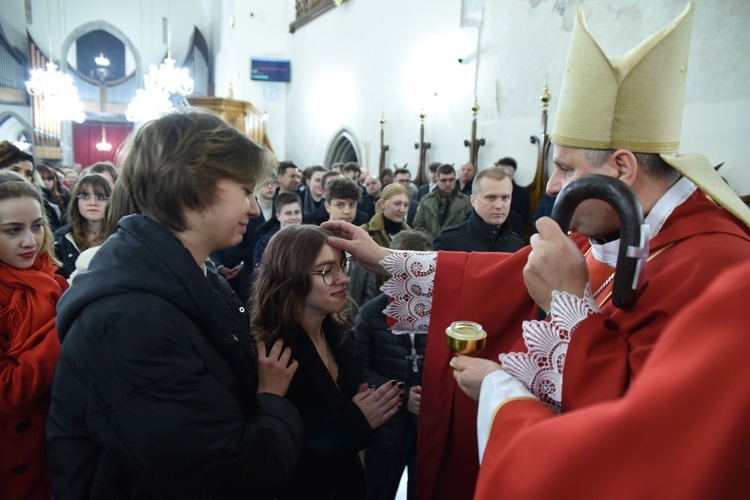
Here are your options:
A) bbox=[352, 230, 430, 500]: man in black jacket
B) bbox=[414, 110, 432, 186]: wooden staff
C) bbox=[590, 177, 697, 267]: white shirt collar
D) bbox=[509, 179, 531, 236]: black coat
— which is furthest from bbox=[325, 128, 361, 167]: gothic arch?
bbox=[590, 177, 697, 267]: white shirt collar

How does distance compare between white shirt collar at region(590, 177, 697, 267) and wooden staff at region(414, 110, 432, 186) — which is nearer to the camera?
white shirt collar at region(590, 177, 697, 267)

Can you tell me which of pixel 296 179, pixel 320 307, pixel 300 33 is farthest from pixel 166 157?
pixel 300 33

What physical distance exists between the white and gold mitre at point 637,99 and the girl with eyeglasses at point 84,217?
8.67 ft

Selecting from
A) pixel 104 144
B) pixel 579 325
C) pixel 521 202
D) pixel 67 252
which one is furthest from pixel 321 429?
pixel 104 144

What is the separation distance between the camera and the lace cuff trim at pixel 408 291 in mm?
1834

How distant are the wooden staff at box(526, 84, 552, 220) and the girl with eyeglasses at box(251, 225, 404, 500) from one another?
4.96 metres

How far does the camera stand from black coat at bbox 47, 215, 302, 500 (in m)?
0.93

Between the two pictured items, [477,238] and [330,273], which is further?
[477,238]

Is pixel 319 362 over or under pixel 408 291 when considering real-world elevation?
under

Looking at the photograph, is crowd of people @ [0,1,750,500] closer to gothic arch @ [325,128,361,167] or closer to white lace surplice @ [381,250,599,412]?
white lace surplice @ [381,250,599,412]

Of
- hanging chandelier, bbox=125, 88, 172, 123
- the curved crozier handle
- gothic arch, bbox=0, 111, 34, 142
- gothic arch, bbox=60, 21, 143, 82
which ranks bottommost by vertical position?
the curved crozier handle

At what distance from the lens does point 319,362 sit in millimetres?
1668

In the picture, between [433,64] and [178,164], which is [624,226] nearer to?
[178,164]

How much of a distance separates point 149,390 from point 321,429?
2.49ft
